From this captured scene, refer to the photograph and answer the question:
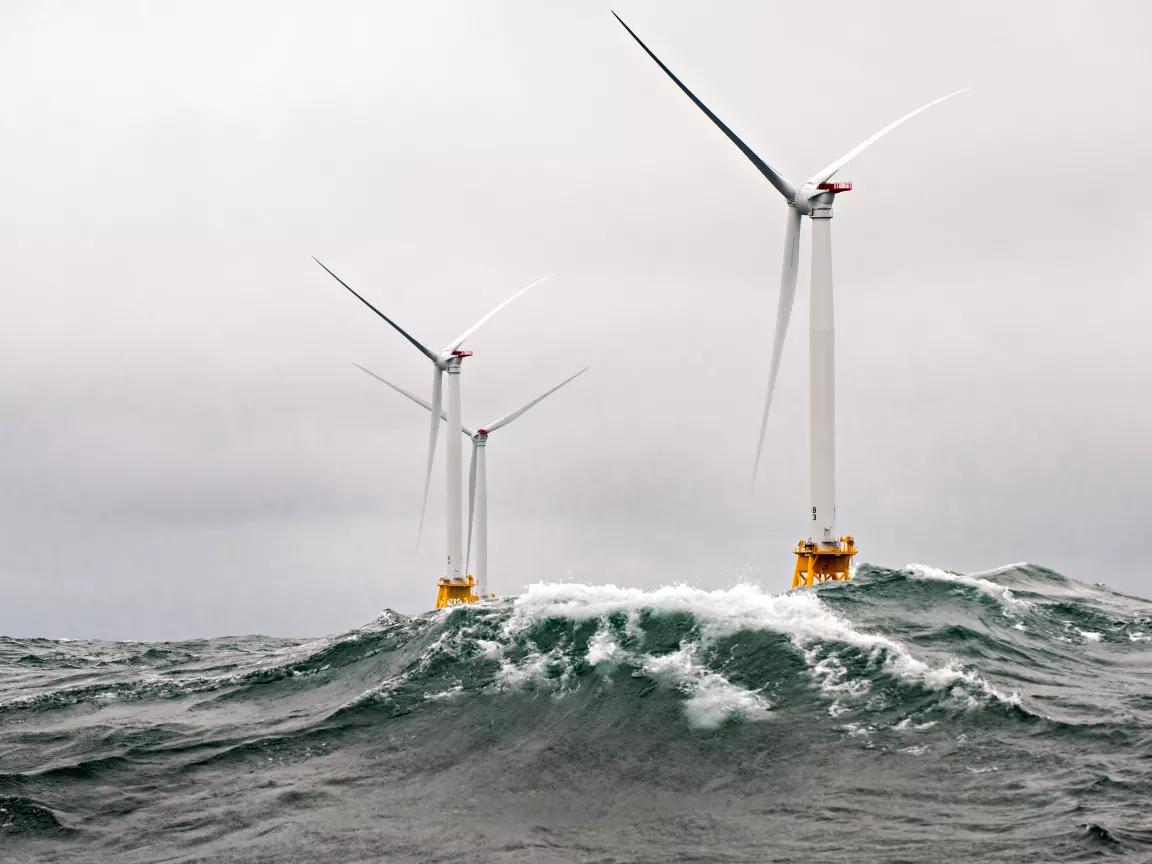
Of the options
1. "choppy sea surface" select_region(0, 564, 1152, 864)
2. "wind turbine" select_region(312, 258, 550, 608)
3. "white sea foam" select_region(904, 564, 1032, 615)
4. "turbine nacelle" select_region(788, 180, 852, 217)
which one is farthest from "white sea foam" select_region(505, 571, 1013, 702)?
"wind turbine" select_region(312, 258, 550, 608)

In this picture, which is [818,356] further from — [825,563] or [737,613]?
[737,613]

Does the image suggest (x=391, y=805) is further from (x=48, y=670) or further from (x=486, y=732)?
(x=48, y=670)

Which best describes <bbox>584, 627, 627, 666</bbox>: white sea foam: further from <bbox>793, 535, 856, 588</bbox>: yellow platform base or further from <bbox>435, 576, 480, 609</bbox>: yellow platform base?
<bbox>435, 576, 480, 609</bbox>: yellow platform base

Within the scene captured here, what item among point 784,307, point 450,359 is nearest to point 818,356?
point 784,307

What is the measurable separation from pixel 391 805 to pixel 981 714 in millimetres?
20626

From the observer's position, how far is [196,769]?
4731 centimetres

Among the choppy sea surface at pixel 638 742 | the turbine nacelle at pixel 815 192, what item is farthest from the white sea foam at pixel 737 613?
the turbine nacelle at pixel 815 192

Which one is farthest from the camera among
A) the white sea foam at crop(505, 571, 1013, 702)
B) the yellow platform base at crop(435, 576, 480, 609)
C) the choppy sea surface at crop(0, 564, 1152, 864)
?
the yellow platform base at crop(435, 576, 480, 609)

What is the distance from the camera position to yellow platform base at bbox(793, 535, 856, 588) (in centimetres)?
6944

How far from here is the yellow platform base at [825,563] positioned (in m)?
69.4

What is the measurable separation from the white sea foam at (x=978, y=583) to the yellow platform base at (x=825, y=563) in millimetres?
3612

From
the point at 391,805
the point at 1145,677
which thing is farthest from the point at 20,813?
the point at 1145,677

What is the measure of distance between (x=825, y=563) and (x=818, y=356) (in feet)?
39.6

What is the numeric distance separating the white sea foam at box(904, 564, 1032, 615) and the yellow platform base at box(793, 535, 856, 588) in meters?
3.61
